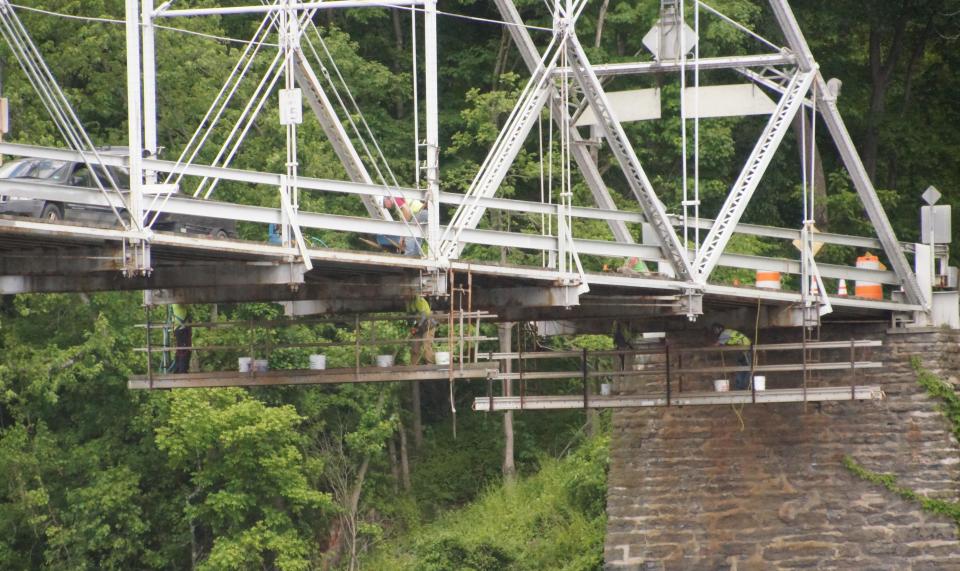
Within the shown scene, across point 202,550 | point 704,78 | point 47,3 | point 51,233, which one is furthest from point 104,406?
point 51,233

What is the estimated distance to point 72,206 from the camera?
22.7 m

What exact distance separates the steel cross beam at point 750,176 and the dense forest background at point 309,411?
8.58 meters

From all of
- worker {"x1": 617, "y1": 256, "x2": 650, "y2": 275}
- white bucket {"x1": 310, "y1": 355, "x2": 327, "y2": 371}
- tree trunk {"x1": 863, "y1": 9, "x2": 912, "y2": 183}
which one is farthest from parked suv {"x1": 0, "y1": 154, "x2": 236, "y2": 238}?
tree trunk {"x1": 863, "y1": 9, "x2": 912, "y2": 183}

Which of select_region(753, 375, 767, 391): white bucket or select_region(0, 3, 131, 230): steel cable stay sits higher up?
select_region(0, 3, 131, 230): steel cable stay

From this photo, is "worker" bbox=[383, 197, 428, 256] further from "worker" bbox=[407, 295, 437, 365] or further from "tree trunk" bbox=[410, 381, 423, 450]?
"tree trunk" bbox=[410, 381, 423, 450]

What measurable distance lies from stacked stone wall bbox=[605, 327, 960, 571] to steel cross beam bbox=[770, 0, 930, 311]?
75cm

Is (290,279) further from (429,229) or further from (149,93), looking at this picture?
(149,93)

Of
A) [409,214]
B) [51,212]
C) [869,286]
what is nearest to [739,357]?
[869,286]

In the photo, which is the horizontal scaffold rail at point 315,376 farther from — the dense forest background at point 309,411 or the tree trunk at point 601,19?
the tree trunk at point 601,19

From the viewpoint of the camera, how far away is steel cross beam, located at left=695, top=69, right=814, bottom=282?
2316 cm

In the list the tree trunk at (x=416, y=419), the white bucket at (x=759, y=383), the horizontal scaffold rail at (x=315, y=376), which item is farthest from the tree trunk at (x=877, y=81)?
the horizontal scaffold rail at (x=315, y=376)

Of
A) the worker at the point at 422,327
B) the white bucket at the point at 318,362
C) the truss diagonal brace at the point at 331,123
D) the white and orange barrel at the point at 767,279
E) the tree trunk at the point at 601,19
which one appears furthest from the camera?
the tree trunk at the point at 601,19

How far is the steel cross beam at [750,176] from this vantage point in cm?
2316

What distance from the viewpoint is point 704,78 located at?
1487 inches
